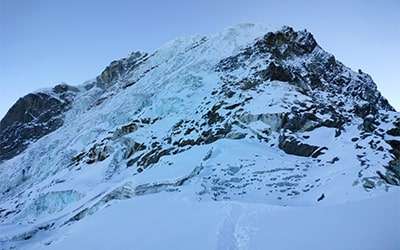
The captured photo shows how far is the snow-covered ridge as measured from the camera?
26.8 metres

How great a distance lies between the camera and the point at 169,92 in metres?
50.5

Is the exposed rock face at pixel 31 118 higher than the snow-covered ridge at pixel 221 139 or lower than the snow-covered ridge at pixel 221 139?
higher

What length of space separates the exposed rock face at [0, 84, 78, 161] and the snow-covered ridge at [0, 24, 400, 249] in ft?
39.4

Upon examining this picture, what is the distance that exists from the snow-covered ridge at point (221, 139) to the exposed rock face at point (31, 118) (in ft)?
39.4

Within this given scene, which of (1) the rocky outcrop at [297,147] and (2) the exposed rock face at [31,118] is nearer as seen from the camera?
(1) the rocky outcrop at [297,147]

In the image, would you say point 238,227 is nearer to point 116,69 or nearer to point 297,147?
point 297,147

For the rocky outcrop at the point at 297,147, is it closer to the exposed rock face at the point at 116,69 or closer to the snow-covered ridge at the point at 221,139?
the snow-covered ridge at the point at 221,139

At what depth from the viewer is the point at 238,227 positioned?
17688mm

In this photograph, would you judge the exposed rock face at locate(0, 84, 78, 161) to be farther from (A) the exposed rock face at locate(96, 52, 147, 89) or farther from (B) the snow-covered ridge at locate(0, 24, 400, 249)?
(B) the snow-covered ridge at locate(0, 24, 400, 249)

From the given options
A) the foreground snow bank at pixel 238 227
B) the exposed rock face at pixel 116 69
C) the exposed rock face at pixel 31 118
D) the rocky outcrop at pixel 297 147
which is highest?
the exposed rock face at pixel 116 69

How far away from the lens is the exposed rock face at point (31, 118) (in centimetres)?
7750

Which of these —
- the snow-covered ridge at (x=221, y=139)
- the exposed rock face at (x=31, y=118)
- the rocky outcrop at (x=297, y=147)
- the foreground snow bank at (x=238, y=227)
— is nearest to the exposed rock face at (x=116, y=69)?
the exposed rock face at (x=31, y=118)

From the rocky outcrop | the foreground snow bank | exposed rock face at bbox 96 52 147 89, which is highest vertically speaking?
exposed rock face at bbox 96 52 147 89

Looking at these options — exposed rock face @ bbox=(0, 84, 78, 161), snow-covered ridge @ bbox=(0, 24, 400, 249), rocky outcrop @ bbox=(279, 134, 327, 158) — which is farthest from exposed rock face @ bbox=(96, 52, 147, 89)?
rocky outcrop @ bbox=(279, 134, 327, 158)
